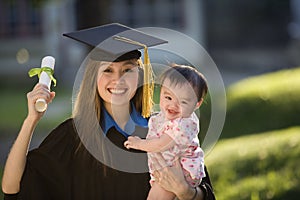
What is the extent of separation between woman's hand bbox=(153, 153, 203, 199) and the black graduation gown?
253 mm

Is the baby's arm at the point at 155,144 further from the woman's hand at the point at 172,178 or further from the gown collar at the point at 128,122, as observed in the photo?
the gown collar at the point at 128,122

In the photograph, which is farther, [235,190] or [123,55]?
[235,190]

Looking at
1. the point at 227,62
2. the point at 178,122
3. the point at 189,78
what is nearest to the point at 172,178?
the point at 178,122

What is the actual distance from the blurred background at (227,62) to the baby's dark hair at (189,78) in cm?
270

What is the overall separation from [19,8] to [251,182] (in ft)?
53.2

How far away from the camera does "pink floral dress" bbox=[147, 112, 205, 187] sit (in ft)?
11.9

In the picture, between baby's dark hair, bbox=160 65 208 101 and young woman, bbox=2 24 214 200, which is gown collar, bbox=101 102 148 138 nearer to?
young woman, bbox=2 24 214 200

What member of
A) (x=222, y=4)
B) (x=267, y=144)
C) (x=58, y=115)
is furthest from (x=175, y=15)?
(x=267, y=144)

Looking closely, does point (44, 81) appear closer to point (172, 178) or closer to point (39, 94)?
point (39, 94)

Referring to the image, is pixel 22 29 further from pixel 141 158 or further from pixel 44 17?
pixel 141 158

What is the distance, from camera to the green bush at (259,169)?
6270mm

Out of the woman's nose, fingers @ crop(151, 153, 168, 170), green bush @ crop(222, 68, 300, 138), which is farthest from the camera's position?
green bush @ crop(222, 68, 300, 138)

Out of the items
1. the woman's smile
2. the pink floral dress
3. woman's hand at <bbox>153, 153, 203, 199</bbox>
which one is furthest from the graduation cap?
woman's hand at <bbox>153, 153, 203, 199</bbox>

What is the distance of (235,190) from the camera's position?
20.9ft
